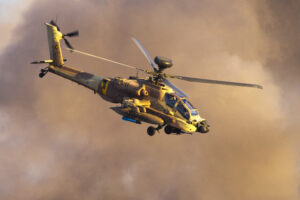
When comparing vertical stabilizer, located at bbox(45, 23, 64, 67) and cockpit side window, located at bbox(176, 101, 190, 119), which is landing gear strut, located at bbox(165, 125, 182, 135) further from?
vertical stabilizer, located at bbox(45, 23, 64, 67)

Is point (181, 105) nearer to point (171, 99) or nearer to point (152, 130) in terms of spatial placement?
point (171, 99)

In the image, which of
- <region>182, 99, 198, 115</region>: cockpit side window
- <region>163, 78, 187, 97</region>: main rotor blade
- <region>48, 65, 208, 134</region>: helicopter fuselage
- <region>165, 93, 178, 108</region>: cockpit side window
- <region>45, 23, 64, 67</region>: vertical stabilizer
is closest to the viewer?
<region>48, 65, 208, 134</region>: helicopter fuselage

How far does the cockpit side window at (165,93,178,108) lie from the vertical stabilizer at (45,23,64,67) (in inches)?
678

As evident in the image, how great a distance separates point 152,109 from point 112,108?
→ 432 centimetres

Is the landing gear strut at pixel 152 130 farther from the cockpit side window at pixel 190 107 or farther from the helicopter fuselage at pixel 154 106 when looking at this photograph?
the cockpit side window at pixel 190 107

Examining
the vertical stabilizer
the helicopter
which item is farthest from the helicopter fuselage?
the vertical stabilizer

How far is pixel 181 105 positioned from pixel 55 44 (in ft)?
67.5

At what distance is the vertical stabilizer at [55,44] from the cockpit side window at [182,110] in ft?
61.6

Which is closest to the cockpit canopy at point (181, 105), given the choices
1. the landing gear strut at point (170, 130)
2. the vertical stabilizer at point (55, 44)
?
the landing gear strut at point (170, 130)

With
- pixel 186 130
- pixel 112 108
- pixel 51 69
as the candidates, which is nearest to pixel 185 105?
pixel 186 130

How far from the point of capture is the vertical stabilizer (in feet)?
161

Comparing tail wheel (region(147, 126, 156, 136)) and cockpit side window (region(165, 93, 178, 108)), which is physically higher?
cockpit side window (region(165, 93, 178, 108))

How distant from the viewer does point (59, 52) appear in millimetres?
49344

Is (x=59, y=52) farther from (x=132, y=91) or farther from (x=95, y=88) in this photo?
(x=132, y=91)
